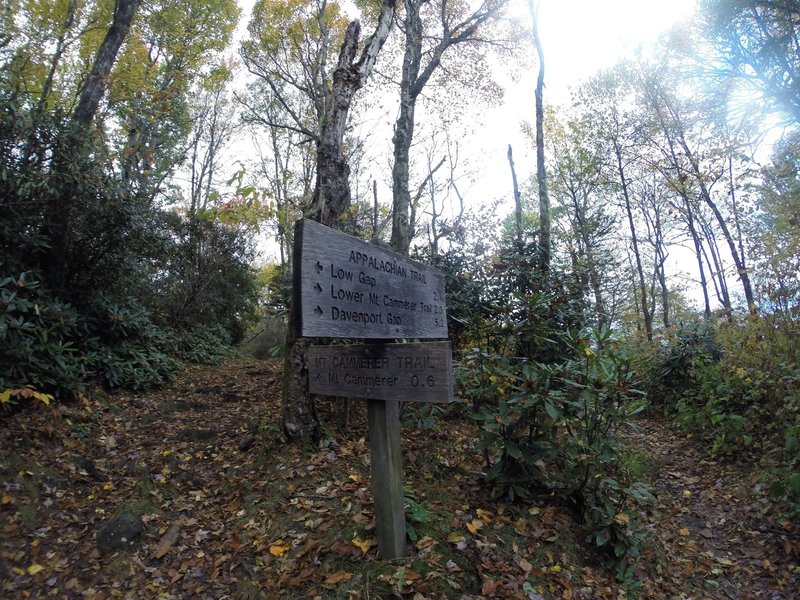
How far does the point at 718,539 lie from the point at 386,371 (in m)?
3.84

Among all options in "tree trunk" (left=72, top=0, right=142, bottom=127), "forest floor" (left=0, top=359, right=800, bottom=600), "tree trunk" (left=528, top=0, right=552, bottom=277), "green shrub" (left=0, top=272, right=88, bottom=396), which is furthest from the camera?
"tree trunk" (left=528, top=0, right=552, bottom=277)

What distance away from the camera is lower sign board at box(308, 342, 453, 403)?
259 cm

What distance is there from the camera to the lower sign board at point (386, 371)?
2.59 metres

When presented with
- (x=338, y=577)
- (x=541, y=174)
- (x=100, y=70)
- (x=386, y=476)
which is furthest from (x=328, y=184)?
(x=541, y=174)

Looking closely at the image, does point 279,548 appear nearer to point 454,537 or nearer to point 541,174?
point 454,537

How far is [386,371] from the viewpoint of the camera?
2723mm

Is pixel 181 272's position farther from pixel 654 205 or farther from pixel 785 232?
pixel 654 205

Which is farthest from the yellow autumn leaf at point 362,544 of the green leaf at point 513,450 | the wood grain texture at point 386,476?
the green leaf at point 513,450

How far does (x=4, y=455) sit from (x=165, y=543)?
192 cm

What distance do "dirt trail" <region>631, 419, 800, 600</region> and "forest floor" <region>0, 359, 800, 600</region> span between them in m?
0.02

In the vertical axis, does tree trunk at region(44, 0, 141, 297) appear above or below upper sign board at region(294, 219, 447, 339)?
above

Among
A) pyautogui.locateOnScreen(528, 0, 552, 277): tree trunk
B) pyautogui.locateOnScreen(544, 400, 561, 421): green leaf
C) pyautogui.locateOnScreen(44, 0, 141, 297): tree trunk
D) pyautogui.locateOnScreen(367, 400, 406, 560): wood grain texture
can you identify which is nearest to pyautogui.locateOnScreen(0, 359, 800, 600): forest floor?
pyautogui.locateOnScreen(367, 400, 406, 560): wood grain texture

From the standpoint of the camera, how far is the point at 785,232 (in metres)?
7.07

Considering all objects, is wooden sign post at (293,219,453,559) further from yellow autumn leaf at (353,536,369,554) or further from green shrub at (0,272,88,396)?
green shrub at (0,272,88,396)
